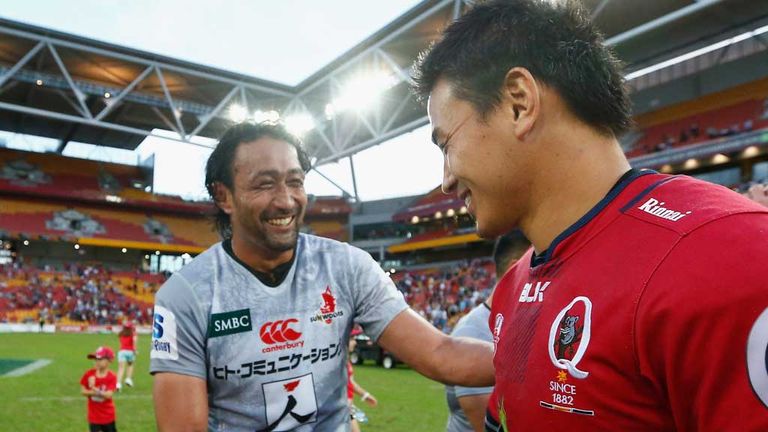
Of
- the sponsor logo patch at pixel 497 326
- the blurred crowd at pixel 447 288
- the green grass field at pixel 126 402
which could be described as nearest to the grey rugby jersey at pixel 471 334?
the sponsor logo patch at pixel 497 326

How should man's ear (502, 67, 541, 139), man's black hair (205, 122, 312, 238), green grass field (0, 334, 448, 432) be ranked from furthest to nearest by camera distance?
green grass field (0, 334, 448, 432)
man's black hair (205, 122, 312, 238)
man's ear (502, 67, 541, 139)

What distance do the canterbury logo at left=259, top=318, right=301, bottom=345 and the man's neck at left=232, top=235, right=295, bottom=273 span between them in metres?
0.28

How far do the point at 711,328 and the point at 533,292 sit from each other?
0.50 meters

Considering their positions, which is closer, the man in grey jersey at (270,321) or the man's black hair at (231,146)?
the man in grey jersey at (270,321)

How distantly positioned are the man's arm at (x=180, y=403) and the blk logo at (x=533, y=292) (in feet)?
5.07

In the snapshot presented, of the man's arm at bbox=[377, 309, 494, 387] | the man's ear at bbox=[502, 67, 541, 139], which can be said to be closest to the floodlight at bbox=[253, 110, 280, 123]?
the man's arm at bbox=[377, 309, 494, 387]

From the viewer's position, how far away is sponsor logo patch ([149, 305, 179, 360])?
2.47 metres

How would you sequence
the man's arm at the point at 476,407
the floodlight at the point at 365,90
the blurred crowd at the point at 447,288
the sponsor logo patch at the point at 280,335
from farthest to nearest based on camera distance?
the floodlight at the point at 365,90 < the blurred crowd at the point at 447,288 < the man's arm at the point at 476,407 < the sponsor logo patch at the point at 280,335

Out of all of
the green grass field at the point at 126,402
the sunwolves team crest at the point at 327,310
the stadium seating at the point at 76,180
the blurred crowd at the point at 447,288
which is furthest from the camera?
the stadium seating at the point at 76,180

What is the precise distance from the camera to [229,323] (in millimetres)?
2602

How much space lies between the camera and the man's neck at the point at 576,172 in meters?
1.35

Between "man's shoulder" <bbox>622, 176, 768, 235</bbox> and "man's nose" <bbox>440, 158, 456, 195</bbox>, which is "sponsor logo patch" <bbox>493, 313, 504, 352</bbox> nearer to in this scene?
"man's nose" <bbox>440, 158, 456, 195</bbox>

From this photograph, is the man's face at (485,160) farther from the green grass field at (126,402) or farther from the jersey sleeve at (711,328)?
the green grass field at (126,402)

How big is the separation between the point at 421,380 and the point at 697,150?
1911cm
